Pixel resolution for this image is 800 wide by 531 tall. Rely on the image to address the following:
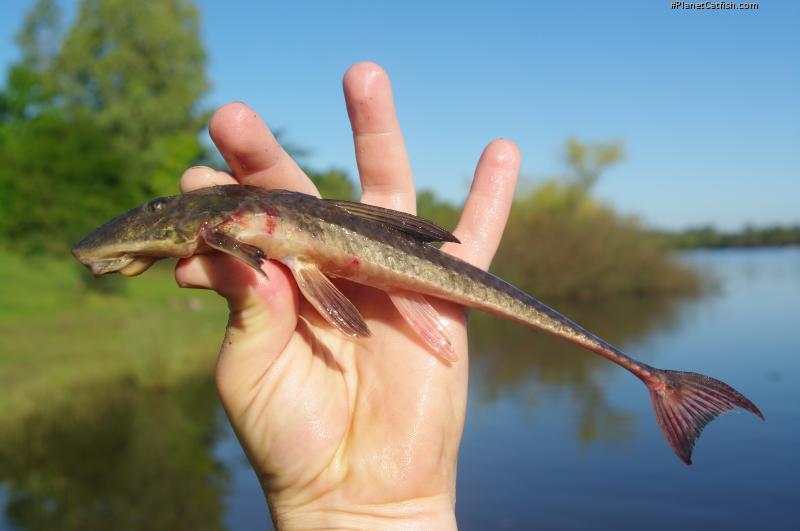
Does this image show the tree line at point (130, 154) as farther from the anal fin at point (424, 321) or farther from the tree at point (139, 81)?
the anal fin at point (424, 321)

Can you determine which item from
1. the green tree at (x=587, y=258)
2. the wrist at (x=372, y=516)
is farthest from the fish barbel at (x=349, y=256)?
the green tree at (x=587, y=258)

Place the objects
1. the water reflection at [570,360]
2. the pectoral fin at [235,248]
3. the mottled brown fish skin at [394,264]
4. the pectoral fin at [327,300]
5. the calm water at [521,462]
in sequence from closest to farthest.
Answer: the pectoral fin at [235,248] → the pectoral fin at [327,300] → the mottled brown fish skin at [394,264] → the calm water at [521,462] → the water reflection at [570,360]

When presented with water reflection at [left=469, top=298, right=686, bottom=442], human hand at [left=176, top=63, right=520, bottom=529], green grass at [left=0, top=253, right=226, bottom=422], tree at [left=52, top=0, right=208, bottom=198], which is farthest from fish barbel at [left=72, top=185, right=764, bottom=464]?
tree at [left=52, top=0, right=208, bottom=198]

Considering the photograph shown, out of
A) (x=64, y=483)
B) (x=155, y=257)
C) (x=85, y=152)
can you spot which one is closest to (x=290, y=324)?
(x=155, y=257)

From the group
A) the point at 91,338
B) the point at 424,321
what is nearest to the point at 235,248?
the point at 424,321

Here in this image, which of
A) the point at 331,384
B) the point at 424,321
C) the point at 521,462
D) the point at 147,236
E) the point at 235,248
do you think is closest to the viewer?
the point at 235,248

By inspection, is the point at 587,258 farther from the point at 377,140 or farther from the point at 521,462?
the point at 377,140
